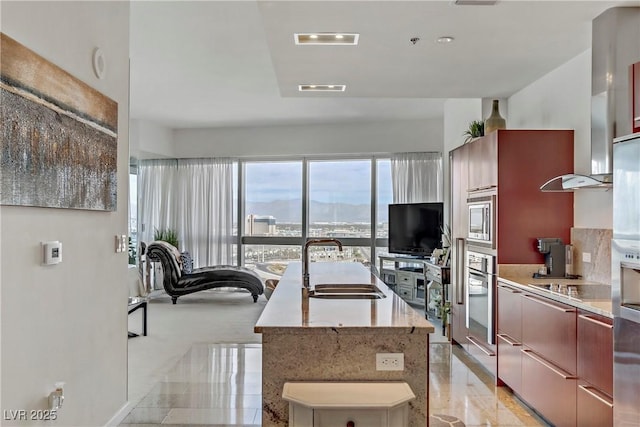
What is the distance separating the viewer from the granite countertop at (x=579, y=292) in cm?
249

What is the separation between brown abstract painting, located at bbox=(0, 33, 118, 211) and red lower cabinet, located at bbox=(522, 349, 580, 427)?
9.71 feet

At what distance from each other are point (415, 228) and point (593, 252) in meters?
3.93

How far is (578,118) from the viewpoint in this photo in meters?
3.59

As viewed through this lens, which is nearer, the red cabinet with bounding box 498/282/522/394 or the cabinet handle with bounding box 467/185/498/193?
the red cabinet with bounding box 498/282/522/394

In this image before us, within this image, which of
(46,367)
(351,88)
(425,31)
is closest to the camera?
(46,367)

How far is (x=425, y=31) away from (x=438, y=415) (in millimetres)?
2594

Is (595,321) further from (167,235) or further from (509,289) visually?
(167,235)

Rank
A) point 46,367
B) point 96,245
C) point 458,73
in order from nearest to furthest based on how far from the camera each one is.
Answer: point 46,367 → point 96,245 → point 458,73

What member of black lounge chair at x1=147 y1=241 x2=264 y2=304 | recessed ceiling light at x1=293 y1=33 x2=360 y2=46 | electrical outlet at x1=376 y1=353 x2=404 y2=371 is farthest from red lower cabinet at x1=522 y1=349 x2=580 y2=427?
black lounge chair at x1=147 y1=241 x2=264 y2=304

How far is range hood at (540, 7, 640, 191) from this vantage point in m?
2.76

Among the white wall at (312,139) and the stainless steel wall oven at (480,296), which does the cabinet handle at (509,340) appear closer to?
the stainless steel wall oven at (480,296)

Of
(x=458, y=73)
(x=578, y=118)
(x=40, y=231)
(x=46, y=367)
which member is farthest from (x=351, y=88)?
(x=46, y=367)

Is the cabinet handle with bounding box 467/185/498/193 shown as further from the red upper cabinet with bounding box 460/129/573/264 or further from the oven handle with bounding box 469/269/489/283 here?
the oven handle with bounding box 469/269/489/283

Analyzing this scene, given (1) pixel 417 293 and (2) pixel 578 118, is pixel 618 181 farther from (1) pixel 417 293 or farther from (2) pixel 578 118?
(1) pixel 417 293
